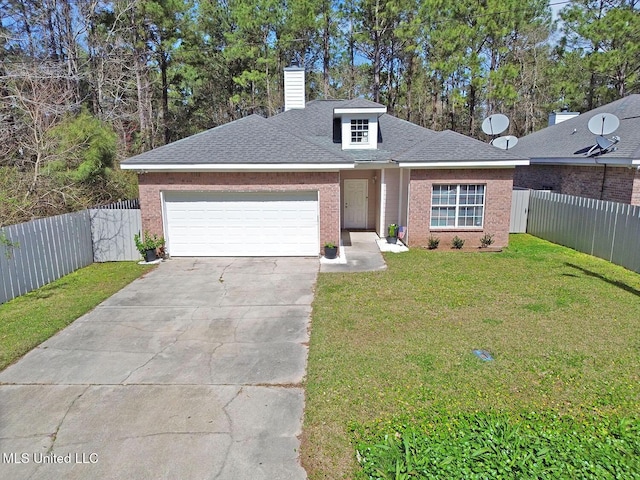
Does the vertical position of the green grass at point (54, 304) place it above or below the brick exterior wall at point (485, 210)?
below

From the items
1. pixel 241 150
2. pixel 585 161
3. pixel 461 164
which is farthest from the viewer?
pixel 585 161

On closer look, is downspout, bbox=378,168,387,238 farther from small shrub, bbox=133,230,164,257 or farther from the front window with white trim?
small shrub, bbox=133,230,164,257

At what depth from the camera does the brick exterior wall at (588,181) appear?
1347 centimetres

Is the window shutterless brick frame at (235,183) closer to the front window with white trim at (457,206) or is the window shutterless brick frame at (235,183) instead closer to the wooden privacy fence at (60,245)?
the wooden privacy fence at (60,245)

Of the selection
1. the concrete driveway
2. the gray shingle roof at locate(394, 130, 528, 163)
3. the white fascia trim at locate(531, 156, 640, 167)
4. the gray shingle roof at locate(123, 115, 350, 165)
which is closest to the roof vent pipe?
the gray shingle roof at locate(123, 115, 350, 165)

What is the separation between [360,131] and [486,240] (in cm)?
610

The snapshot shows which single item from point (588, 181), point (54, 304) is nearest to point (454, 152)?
point (588, 181)

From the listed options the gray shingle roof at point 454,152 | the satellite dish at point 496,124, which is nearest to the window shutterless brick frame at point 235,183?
the gray shingle roof at point 454,152

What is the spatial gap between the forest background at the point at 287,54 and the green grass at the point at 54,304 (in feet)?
13.1

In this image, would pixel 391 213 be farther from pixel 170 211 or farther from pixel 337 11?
pixel 337 11

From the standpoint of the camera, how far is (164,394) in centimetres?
536

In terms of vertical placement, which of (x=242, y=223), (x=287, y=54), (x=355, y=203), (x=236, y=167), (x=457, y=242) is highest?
(x=287, y=54)

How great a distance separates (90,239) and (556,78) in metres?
29.3

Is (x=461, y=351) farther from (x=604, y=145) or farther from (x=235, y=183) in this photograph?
(x=604, y=145)
